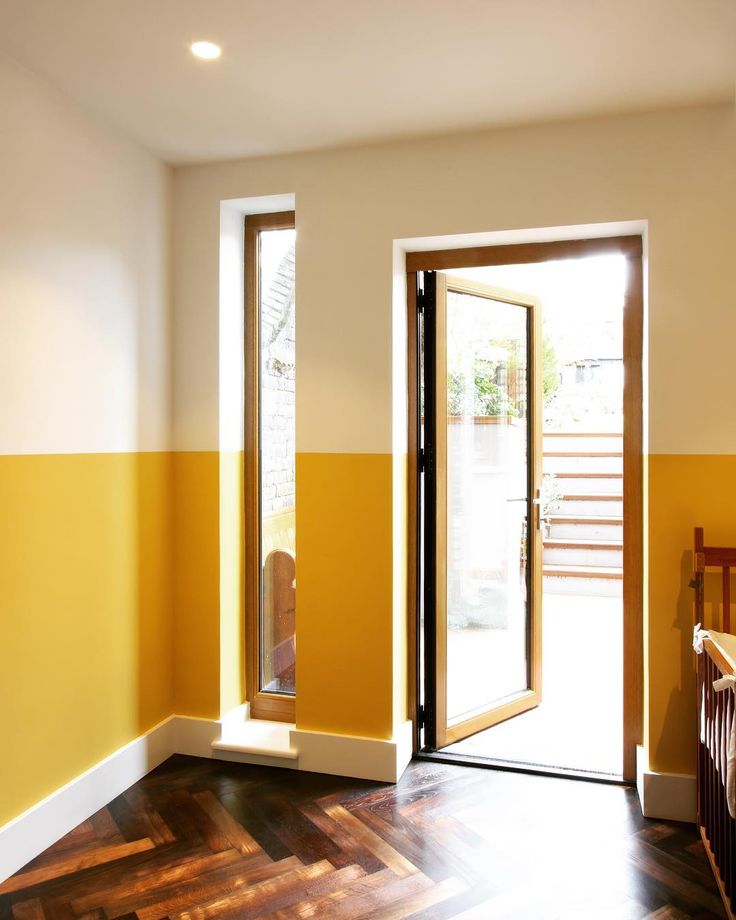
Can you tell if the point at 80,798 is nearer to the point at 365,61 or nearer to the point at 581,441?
the point at 365,61

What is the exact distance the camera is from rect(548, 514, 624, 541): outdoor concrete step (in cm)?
634

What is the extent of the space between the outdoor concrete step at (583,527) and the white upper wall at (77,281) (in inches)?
165

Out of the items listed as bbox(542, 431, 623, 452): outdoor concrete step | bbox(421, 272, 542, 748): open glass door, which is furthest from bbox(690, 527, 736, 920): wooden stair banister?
bbox(542, 431, 623, 452): outdoor concrete step

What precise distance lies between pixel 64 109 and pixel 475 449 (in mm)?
2102

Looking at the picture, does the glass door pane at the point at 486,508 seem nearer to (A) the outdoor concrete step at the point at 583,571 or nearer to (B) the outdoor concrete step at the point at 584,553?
(A) the outdoor concrete step at the point at 583,571

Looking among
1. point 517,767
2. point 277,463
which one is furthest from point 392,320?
point 517,767

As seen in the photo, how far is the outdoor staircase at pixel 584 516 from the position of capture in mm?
6230

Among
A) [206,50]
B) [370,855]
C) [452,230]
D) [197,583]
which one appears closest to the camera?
[206,50]

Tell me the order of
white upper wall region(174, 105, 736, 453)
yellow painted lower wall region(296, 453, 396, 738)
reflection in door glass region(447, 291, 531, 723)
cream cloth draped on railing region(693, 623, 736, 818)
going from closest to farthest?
cream cloth draped on railing region(693, 623, 736, 818)
white upper wall region(174, 105, 736, 453)
yellow painted lower wall region(296, 453, 396, 738)
reflection in door glass region(447, 291, 531, 723)

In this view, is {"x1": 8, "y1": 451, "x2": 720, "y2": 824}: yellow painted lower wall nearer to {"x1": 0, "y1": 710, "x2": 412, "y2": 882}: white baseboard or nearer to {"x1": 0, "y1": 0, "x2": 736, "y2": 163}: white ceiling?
{"x1": 0, "y1": 710, "x2": 412, "y2": 882}: white baseboard

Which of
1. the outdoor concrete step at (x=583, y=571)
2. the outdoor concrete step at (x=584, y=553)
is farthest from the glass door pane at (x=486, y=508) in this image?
the outdoor concrete step at (x=584, y=553)

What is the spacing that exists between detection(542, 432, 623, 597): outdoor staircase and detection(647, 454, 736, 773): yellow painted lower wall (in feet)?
11.7

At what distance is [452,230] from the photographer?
286cm

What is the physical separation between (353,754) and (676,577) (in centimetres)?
143
